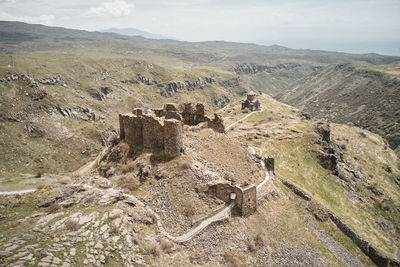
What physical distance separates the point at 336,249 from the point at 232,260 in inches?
680

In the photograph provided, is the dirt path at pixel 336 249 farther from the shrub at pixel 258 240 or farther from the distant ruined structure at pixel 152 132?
the distant ruined structure at pixel 152 132

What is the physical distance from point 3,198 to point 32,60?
728ft

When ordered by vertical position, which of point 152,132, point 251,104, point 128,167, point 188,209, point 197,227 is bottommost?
point 251,104

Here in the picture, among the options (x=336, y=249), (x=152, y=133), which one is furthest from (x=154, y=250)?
(x=336, y=249)

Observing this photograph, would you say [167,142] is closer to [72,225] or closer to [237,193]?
[237,193]

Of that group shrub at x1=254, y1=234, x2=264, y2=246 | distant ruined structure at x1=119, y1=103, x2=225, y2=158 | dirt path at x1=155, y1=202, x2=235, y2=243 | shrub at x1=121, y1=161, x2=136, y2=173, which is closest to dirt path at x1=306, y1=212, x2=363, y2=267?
shrub at x1=254, y1=234, x2=264, y2=246

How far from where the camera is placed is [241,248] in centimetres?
2220

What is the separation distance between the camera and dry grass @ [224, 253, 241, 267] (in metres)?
20.2

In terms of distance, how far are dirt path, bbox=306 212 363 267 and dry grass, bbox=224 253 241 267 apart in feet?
49.2

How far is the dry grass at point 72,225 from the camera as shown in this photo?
16.8m

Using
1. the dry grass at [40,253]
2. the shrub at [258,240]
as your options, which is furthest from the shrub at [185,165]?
the dry grass at [40,253]

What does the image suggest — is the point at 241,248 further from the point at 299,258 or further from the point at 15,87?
the point at 15,87

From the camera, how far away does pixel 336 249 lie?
3025cm

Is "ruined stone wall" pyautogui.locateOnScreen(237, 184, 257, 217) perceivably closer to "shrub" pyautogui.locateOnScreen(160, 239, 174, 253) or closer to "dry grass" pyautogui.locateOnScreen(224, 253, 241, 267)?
"dry grass" pyautogui.locateOnScreen(224, 253, 241, 267)
